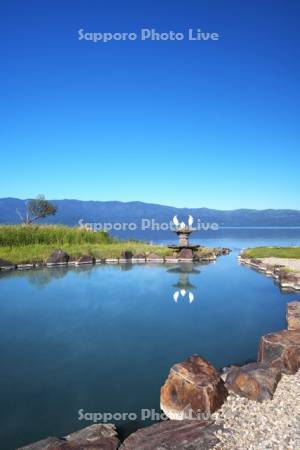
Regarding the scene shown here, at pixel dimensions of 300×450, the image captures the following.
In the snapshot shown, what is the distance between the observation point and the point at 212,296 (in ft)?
54.9

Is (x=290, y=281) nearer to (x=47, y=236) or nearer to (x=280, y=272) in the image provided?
(x=280, y=272)

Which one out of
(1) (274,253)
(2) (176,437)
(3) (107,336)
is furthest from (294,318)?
(1) (274,253)

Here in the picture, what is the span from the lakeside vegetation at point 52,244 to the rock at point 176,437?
2032 cm

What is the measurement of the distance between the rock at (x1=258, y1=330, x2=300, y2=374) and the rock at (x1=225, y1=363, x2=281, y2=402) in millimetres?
618

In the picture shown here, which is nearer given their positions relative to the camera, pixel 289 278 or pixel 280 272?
pixel 289 278

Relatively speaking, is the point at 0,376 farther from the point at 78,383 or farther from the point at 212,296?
the point at 212,296

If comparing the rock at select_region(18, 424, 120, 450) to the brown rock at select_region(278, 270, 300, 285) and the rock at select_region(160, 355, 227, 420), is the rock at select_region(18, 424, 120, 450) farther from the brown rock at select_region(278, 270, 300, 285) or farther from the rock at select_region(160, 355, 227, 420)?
the brown rock at select_region(278, 270, 300, 285)

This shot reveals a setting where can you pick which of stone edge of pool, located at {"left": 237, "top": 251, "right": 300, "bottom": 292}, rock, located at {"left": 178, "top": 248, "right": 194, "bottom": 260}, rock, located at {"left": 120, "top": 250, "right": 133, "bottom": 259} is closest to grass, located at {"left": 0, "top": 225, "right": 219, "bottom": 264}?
rock, located at {"left": 120, "top": 250, "right": 133, "bottom": 259}

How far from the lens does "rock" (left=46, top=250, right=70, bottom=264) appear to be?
2521 cm

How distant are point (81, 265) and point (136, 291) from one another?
8.89 meters

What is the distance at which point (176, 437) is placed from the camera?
531cm

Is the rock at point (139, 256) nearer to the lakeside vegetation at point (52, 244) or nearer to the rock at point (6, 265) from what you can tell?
the lakeside vegetation at point (52, 244)

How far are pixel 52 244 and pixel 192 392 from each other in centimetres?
2487

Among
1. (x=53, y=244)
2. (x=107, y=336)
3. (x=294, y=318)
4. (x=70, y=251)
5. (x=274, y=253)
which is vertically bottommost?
(x=107, y=336)
